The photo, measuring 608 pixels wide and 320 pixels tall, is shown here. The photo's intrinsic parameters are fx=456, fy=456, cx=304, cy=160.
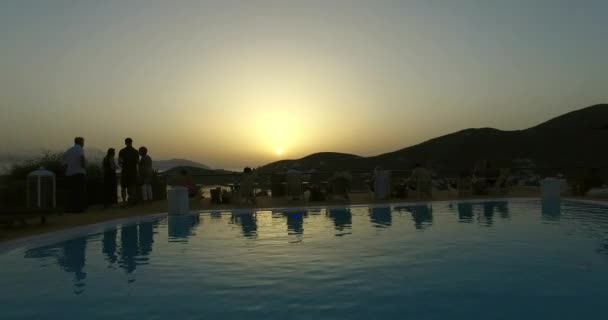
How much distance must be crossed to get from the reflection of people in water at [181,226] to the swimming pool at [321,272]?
0.07 meters

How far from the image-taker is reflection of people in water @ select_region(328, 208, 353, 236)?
10180mm

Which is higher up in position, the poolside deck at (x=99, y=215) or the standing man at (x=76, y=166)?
the standing man at (x=76, y=166)

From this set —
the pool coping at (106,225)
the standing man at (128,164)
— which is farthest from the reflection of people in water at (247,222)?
the standing man at (128,164)

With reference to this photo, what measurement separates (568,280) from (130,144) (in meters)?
12.2

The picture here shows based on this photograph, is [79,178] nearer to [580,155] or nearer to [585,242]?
[585,242]

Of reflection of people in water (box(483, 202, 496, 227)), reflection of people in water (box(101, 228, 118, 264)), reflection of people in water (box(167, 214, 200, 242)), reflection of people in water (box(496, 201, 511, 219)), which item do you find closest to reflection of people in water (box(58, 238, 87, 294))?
reflection of people in water (box(101, 228, 118, 264))

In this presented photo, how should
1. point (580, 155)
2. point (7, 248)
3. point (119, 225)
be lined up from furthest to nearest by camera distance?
point (580, 155) < point (119, 225) < point (7, 248)

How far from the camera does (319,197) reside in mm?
16500

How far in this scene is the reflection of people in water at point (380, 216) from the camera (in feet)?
34.8

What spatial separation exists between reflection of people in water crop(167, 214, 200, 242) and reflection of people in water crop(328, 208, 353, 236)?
320 centimetres

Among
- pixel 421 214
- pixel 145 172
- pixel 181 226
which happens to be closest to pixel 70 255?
pixel 181 226

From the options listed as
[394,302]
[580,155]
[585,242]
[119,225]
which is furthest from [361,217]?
[580,155]

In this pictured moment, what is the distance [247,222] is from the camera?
37.9 feet

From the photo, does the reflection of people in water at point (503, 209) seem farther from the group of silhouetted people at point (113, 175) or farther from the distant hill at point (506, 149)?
the distant hill at point (506, 149)
